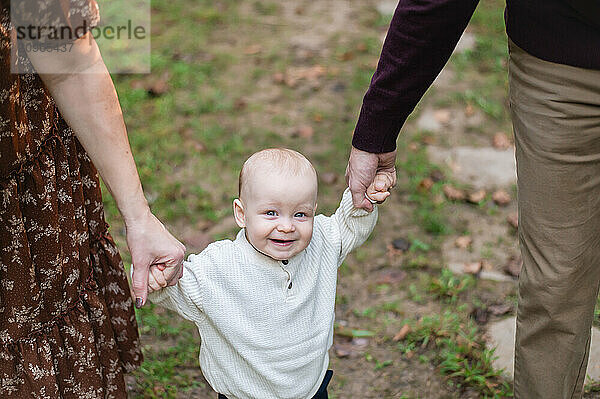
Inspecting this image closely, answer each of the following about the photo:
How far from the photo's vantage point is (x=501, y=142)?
4371 millimetres

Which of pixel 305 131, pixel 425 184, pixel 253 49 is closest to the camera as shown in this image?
pixel 425 184

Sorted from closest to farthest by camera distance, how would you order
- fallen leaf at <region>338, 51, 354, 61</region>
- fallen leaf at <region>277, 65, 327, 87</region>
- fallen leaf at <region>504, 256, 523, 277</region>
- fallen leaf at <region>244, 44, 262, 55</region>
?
fallen leaf at <region>504, 256, 523, 277</region> → fallen leaf at <region>277, 65, 327, 87</region> → fallen leaf at <region>338, 51, 354, 61</region> → fallen leaf at <region>244, 44, 262, 55</region>

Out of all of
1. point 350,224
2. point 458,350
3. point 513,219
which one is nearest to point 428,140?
point 513,219

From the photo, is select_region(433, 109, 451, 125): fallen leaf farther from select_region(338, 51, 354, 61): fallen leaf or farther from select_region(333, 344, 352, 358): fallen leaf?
select_region(333, 344, 352, 358): fallen leaf

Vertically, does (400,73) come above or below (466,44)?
above

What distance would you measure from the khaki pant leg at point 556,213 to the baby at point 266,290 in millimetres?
415

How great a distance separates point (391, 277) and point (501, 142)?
4.25ft

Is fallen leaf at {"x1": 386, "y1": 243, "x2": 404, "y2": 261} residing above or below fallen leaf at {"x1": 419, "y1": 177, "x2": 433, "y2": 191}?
below

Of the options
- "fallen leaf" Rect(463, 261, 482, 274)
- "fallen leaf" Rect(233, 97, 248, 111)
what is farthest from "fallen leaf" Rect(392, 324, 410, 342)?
"fallen leaf" Rect(233, 97, 248, 111)

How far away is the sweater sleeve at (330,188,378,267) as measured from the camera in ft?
7.27

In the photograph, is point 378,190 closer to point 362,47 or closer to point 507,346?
point 507,346

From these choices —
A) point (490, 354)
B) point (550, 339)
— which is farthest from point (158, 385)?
point (550, 339)

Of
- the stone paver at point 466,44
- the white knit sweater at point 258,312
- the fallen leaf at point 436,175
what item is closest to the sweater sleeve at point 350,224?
the white knit sweater at point 258,312

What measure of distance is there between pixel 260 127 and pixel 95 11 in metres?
2.70
